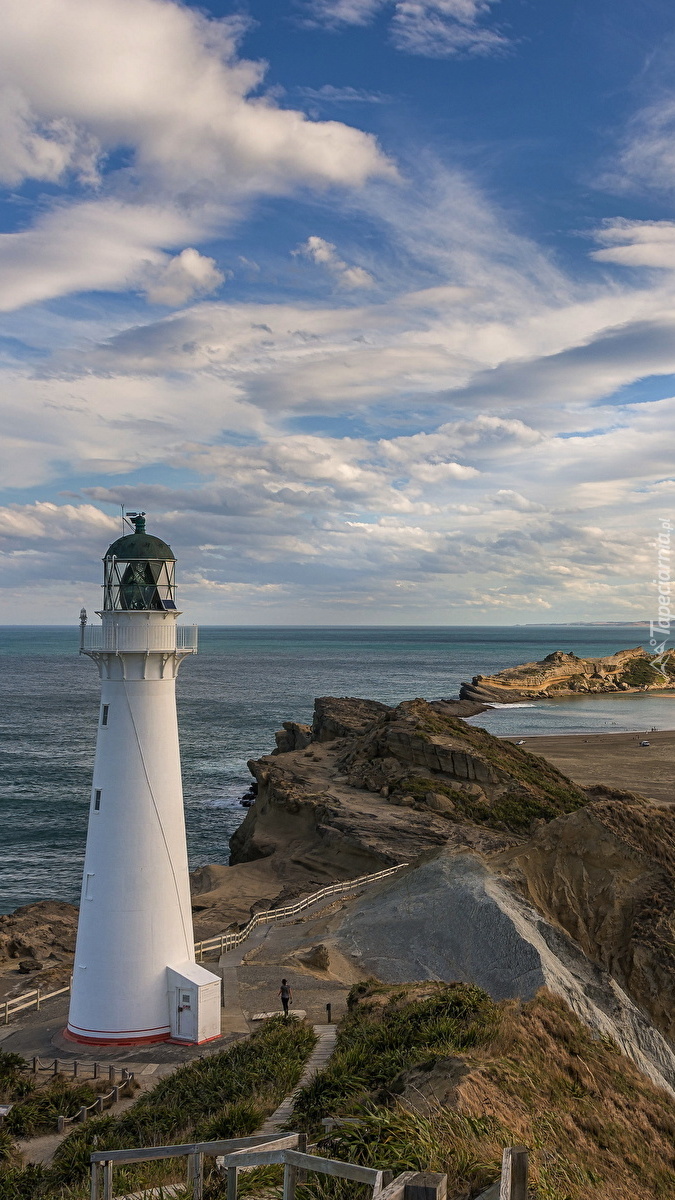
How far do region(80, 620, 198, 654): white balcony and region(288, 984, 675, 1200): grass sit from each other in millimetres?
7382

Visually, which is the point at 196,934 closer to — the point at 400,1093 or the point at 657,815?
the point at 657,815

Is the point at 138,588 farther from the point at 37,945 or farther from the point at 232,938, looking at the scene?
the point at 37,945

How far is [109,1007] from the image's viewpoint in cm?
1570

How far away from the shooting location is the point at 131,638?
1622 centimetres

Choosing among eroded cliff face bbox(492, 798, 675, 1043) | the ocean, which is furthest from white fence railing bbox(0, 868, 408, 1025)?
the ocean

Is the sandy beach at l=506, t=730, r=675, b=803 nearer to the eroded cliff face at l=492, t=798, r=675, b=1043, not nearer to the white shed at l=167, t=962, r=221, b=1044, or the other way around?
the eroded cliff face at l=492, t=798, r=675, b=1043

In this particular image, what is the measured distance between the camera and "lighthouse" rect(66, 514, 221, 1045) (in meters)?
15.8

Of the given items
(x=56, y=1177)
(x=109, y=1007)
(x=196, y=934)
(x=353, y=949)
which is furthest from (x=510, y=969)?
(x=196, y=934)

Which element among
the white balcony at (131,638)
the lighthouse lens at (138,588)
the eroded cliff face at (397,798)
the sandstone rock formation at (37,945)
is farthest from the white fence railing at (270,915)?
the lighthouse lens at (138,588)

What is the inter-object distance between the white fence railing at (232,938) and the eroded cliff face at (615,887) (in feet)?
19.7

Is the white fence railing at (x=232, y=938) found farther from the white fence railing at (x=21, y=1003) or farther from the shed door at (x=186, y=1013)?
the shed door at (x=186, y=1013)

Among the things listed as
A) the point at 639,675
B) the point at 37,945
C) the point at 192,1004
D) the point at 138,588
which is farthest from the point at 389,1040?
the point at 639,675

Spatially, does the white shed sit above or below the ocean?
above

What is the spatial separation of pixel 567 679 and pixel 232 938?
114537 mm
